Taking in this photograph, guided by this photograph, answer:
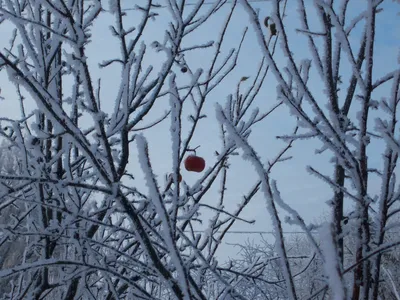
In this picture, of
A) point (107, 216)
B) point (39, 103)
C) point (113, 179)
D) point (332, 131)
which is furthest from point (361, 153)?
point (107, 216)

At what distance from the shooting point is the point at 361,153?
1.06 metres

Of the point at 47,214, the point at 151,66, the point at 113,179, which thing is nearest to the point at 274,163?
the point at 151,66

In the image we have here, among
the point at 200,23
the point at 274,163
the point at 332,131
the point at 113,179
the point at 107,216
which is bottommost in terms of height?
the point at 113,179

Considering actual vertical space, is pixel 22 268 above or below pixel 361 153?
below

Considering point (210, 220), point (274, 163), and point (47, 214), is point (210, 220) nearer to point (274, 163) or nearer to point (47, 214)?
point (274, 163)

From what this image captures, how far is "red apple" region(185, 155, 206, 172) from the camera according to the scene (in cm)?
229

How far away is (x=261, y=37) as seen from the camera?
100 centimetres

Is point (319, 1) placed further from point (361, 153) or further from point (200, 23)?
point (200, 23)

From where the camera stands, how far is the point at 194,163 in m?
2.29

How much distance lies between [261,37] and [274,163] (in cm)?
125

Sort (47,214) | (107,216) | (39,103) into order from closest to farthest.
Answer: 1. (39,103)
2. (47,214)
3. (107,216)

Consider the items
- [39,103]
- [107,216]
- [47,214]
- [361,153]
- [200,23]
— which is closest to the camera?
[39,103]

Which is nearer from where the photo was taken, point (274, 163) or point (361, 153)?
point (361, 153)

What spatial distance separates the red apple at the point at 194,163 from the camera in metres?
2.29
